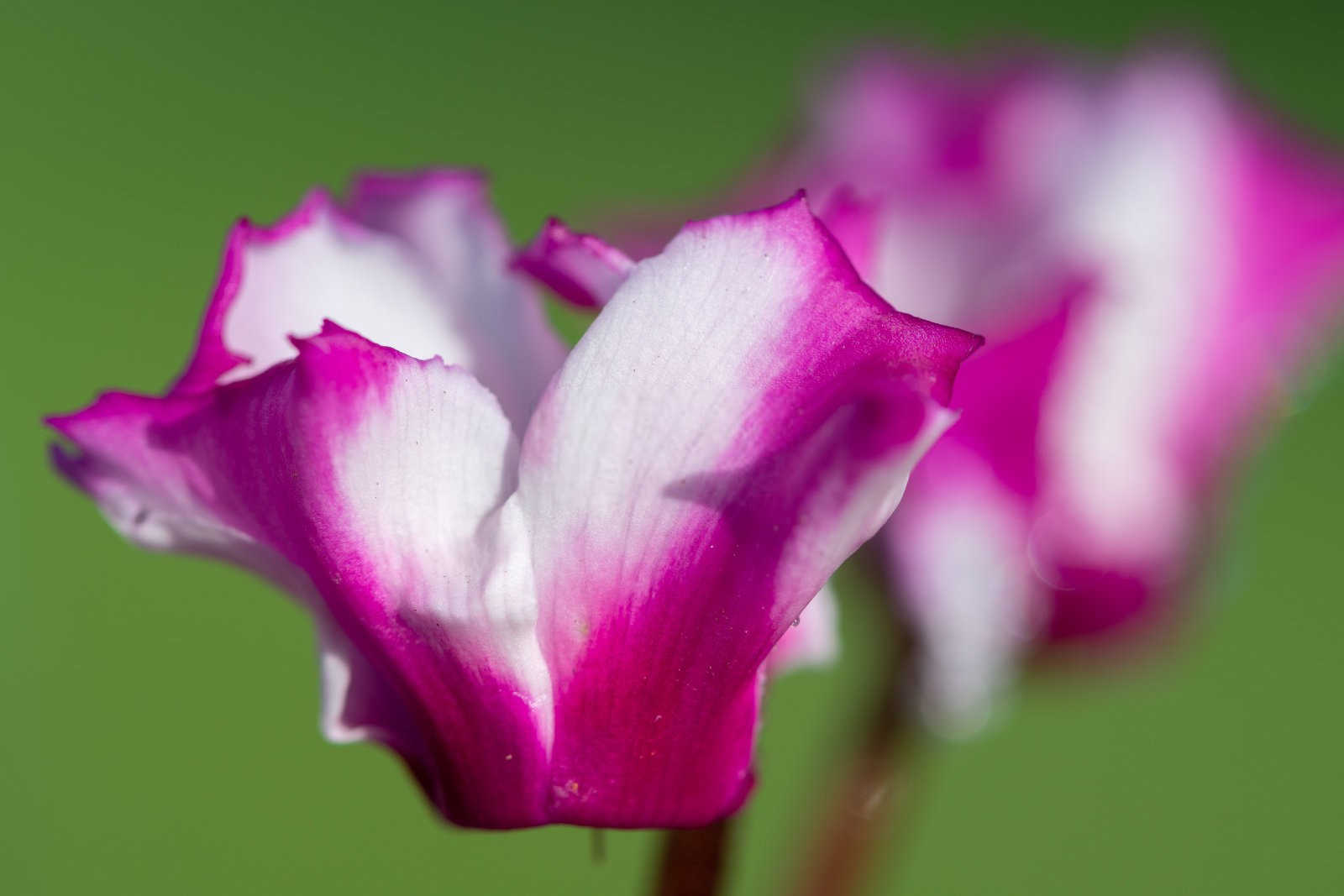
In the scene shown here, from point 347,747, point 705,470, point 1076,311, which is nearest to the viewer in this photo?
point 705,470

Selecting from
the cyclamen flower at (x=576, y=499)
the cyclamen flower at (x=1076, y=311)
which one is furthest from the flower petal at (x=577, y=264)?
the cyclamen flower at (x=1076, y=311)

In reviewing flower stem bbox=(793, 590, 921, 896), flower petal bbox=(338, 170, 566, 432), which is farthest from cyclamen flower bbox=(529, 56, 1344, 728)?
flower petal bbox=(338, 170, 566, 432)

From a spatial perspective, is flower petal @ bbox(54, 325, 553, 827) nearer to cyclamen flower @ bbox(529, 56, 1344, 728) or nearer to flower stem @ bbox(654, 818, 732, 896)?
flower stem @ bbox(654, 818, 732, 896)

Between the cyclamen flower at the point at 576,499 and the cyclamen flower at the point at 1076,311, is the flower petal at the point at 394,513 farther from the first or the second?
the cyclamen flower at the point at 1076,311

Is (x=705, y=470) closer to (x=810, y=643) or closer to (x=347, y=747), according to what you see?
(x=810, y=643)

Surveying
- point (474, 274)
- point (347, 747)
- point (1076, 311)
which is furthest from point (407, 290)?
point (347, 747)

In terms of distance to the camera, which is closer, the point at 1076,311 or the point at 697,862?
the point at 697,862
